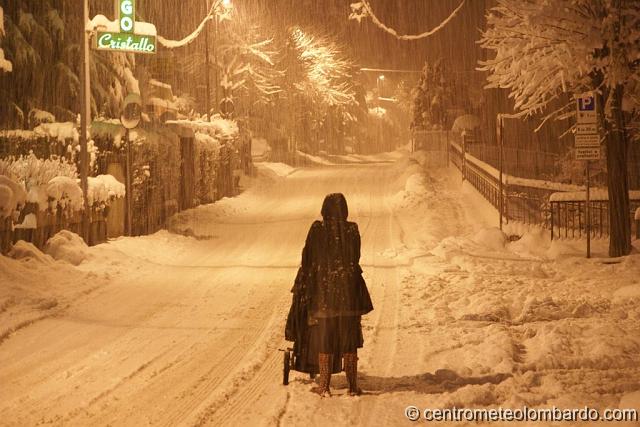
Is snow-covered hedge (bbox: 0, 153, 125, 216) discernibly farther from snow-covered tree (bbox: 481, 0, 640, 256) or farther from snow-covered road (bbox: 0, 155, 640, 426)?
snow-covered tree (bbox: 481, 0, 640, 256)

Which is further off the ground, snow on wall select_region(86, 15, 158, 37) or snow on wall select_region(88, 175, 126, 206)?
snow on wall select_region(86, 15, 158, 37)

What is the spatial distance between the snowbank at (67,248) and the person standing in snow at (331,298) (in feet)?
30.7

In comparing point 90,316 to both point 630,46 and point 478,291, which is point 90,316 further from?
point 630,46

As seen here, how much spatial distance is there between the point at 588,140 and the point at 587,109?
0.58 metres

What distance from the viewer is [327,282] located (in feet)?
23.9

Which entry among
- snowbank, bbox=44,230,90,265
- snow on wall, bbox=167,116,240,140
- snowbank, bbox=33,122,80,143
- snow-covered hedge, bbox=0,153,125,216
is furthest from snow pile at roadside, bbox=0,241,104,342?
snow on wall, bbox=167,116,240,140

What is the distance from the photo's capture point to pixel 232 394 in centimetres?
748

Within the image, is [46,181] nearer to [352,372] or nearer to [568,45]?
[568,45]

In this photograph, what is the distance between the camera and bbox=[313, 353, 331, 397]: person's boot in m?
7.26

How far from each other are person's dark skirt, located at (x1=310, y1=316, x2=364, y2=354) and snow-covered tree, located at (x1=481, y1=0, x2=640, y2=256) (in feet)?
30.2

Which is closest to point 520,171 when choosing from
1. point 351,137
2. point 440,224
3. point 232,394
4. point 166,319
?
point 440,224

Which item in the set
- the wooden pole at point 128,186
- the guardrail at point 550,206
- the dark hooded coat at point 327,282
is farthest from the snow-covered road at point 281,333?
the guardrail at point 550,206

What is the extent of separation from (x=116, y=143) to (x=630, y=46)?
12.2 m

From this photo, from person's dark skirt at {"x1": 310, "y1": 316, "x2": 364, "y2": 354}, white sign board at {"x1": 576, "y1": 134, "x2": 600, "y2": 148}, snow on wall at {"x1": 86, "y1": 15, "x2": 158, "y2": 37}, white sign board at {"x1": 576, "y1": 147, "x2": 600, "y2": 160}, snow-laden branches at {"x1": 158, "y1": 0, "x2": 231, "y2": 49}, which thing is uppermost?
snow-laden branches at {"x1": 158, "y1": 0, "x2": 231, "y2": 49}
